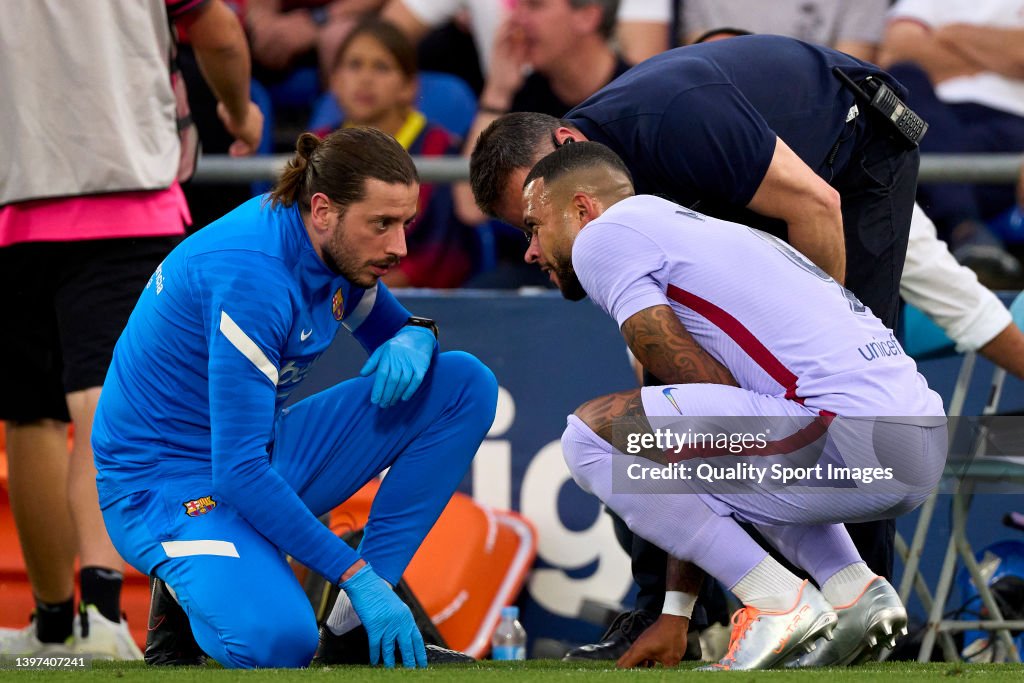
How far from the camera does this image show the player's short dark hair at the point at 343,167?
3443 millimetres

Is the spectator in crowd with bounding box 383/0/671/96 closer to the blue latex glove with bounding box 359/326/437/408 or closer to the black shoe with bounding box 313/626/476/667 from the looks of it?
the blue latex glove with bounding box 359/326/437/408

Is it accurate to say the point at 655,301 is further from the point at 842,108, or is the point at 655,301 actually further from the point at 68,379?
the point at 68,379

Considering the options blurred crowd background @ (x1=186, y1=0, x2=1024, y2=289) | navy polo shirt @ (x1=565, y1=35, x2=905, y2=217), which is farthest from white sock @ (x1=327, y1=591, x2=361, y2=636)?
blurred crowd background @ (x1=186, y1=0, x2=1024, y2=289)

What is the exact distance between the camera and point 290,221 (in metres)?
3.48

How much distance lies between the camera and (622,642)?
3822mm

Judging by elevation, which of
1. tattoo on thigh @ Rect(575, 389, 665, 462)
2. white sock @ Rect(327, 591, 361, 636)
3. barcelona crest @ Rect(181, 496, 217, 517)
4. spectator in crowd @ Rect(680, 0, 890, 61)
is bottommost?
white sock @ Rect(327, 591, 361, 636)

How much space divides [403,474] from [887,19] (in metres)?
3.52

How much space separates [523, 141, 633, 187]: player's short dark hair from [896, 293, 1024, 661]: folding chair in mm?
1626

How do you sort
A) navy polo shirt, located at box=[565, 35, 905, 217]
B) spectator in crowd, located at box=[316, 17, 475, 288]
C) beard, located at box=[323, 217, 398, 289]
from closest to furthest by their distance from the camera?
1. beard, located at box=[323, 217, 398, 289]
2. navy polo shirt, located at box=[565, 35, 905, 217]
3. spectator in crowd, located at box=[316, 17, 475, 288]

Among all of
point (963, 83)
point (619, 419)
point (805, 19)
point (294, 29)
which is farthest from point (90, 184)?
point (963, 83)

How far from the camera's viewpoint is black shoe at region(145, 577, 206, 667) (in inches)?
145

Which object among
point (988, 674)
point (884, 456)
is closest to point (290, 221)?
point (884, 456)

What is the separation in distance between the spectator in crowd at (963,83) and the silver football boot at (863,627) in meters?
2.85

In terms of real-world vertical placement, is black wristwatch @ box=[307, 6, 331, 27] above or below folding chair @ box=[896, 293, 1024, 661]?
above
